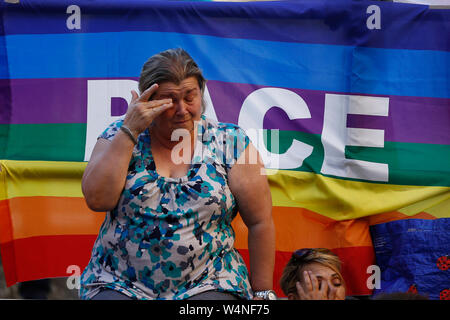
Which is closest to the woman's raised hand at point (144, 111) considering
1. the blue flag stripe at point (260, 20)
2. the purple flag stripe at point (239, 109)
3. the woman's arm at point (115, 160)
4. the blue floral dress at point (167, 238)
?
the woman's arm at point (115, 160)

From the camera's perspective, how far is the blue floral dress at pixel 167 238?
2076 millimetres

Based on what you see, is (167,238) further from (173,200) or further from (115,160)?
(115,160)

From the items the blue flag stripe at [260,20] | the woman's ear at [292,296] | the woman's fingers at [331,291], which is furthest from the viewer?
the blue flag stripe at [260,20]

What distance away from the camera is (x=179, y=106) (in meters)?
2.24

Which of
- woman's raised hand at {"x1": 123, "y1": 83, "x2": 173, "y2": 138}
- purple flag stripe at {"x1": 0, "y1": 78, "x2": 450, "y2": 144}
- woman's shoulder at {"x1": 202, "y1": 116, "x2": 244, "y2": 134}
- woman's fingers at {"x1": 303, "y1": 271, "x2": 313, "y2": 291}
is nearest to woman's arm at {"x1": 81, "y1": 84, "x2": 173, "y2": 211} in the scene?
woman's raised hand at {"x1": 123, "y1": 83, "x2": 173, "y2": 138}

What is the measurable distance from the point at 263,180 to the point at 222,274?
0.45 meters

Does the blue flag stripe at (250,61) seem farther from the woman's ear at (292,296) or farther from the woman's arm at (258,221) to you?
the woman's ear at (292,296)

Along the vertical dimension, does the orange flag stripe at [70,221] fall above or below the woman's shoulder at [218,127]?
below

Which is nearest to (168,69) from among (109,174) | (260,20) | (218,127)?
(218,127)

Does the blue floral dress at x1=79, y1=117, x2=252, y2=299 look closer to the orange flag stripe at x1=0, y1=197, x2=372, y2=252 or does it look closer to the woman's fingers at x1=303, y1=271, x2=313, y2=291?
the woman's fingers at x1=303, y1=271, x2=313, y2=291

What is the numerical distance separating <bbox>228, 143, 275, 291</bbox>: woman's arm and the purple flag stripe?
106 centimetres

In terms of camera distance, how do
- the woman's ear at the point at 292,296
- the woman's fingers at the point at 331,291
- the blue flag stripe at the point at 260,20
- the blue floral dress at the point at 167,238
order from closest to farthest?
1. the blue floral dress at the point at 167,238
2. the woman's fingers at the point at 331,291
3. the woman's ear at the point at 292,296
4. the blue flag stripe at the point at 260,20

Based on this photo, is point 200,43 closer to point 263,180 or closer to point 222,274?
point 263,180

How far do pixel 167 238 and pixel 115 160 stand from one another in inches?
15.0
